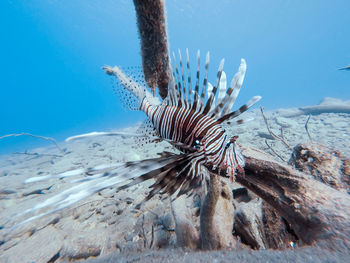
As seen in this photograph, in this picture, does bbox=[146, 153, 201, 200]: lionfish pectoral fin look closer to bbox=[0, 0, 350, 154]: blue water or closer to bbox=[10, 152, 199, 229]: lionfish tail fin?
bbox=[10, 152, 199, 229]: lionfish tail fin

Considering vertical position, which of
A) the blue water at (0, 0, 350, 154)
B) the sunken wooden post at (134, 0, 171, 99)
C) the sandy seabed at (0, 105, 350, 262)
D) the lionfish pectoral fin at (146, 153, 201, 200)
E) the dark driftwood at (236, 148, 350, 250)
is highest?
the blue water at (0, 0, 350, 154)

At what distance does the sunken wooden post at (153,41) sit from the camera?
1.73m

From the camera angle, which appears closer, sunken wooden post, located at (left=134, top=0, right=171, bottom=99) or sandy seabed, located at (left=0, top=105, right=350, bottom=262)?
sandy seabed, located at (left=0, top=105, right=350, bottom=262)

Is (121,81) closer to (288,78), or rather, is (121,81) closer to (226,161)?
(226,161)

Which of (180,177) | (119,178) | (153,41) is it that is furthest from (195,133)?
(153,41)

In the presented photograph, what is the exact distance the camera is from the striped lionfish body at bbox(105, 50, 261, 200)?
1.30m

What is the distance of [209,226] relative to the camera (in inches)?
51.3

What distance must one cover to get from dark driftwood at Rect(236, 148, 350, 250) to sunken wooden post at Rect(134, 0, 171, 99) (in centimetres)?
148

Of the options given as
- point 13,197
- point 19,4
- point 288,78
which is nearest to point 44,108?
point 19,4

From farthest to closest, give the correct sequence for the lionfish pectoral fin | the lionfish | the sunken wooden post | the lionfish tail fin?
the sunken wooden post → the lionfish pectoral fin → the lionfish → the lionfish tail fin

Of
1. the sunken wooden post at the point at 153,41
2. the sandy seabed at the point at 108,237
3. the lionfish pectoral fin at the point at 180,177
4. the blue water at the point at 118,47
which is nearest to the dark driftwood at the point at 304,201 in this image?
the sandy seabed at the point at 108,237

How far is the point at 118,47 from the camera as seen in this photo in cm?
9581

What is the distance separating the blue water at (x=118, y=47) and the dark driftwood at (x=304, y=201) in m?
60.4

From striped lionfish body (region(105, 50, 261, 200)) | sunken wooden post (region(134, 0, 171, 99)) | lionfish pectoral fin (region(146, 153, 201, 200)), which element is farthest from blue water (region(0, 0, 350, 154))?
lionfish pectoral fin (region(146, 153, 201, 200))
